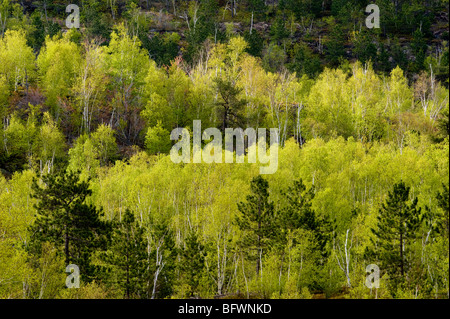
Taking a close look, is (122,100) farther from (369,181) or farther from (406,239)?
(406,239)

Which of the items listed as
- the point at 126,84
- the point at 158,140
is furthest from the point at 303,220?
the point at 126,84

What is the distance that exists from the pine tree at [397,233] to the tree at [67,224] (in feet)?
58.3

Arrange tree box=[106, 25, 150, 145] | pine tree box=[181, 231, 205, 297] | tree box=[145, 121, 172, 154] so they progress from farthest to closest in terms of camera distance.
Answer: tree box=[106, 25, 150, 145] < tree box=[145, 121, 172, 154] < pine tree box=[181, 231, 205, 297]

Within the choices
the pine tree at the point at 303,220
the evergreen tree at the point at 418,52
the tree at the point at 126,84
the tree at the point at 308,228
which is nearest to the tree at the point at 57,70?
the tree at the point at 126,84

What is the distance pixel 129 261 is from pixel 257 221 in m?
9.52

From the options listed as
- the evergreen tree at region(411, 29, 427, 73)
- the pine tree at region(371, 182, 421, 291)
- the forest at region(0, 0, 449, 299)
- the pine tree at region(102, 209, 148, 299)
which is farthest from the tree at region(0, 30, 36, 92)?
the evergreen tree at region(411, 29, 427, 73)

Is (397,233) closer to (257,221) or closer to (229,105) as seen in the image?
(257,221)

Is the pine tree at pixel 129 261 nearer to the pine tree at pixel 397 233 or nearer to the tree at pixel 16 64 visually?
the pine tree at pixel 397 233

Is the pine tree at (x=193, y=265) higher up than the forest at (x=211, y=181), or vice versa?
the forest at (x=211, y=181)

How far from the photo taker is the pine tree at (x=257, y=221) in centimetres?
3406

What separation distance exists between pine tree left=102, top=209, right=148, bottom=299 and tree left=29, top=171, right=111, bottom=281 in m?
1.38

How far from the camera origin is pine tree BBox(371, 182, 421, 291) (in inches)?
1166

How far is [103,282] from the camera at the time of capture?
31141mm

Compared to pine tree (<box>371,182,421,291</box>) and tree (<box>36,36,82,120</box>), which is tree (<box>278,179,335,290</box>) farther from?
tree (<box>36,36,82,120</box>)
